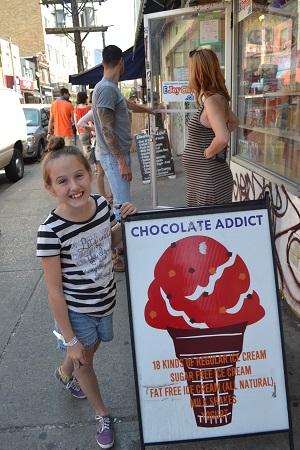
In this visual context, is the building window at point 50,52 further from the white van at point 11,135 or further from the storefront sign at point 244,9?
the storefront sign at point 244,9

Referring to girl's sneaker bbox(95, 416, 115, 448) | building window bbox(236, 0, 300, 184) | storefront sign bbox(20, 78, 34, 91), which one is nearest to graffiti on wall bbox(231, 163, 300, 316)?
building window bbox(236, 0, 300, 184)

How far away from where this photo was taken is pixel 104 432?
206 centimetres

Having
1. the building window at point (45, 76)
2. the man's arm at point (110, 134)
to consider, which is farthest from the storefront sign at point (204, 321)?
the building window at point (45, 76)

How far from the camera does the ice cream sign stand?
4844 millimetres

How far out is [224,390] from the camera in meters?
1.83

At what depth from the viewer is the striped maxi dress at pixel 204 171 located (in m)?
2.76

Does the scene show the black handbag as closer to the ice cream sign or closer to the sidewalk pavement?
the sidewalk pavement

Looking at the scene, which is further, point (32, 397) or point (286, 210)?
point (286, 210)

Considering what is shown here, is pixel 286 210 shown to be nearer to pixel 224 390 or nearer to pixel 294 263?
pixel 294 263

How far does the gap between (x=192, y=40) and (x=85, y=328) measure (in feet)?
13.7

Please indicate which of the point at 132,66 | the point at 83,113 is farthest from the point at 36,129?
the point at 132,66

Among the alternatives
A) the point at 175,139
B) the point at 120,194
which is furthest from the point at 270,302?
the point at 175,139

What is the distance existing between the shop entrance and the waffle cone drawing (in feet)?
11.3

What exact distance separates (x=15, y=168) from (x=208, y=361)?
28.0ft
